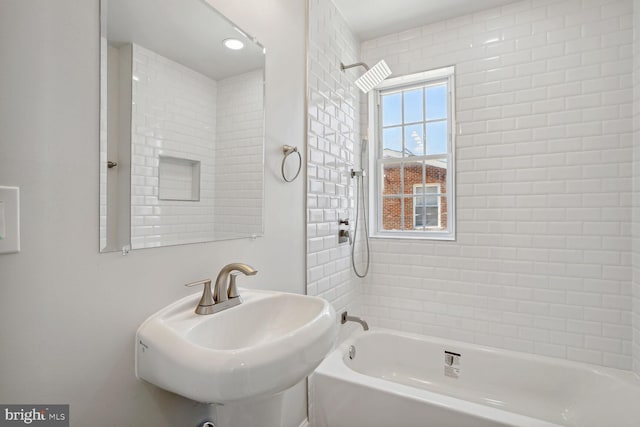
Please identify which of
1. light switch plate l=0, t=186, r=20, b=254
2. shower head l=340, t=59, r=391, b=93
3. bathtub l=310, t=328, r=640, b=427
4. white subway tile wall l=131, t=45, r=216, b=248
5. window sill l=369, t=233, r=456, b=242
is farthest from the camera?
window sill l=369, t=233, r=456, b=242

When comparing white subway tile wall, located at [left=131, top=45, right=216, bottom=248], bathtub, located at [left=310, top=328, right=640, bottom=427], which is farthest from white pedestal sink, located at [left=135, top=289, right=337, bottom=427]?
bathtub, located at [left=310, top=328, right=640, bottom=427]

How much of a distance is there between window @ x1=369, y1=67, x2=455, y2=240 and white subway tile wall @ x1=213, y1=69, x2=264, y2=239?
1.43 metres

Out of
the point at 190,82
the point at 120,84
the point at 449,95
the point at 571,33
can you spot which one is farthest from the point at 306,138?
the point at 571,33

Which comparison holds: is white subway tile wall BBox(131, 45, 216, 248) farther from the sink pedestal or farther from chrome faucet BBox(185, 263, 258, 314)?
the sink pedestal

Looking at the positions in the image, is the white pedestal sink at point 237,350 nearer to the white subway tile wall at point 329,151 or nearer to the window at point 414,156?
the white subway tile wall at point 329,151

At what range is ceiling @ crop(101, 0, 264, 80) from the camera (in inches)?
38.6

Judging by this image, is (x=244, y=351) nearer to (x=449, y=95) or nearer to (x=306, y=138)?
(x=306, y=138)

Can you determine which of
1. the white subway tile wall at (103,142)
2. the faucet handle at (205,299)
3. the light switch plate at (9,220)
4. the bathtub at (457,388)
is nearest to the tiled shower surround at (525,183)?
the bathtub at (457,388)

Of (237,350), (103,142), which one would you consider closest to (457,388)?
(237,350)

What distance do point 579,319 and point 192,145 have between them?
2.44 m

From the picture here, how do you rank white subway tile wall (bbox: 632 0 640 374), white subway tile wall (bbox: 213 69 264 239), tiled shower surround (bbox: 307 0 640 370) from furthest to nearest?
1. tiled shower surround (bbox: 307 0 640 370)
2. white subway tile wall (bbox: 632 0 640 374)
3. white subway tile wall (bbox: 213 69 264 239)

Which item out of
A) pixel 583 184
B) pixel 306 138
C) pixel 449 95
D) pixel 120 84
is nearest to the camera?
pixel 120 84

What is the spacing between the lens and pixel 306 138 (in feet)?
6.16

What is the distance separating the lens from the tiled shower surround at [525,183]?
196 centimetres
